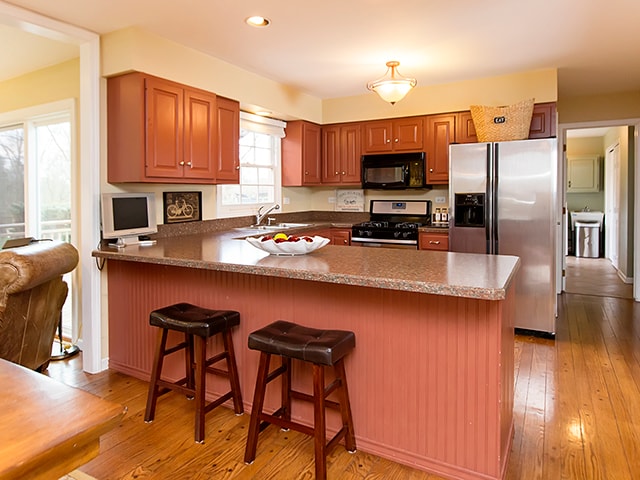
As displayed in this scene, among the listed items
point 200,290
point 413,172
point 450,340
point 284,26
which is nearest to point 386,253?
point 450,340

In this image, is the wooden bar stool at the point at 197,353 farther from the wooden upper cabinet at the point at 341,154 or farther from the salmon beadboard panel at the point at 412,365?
the wooden upper cabinet at the point at 341,154

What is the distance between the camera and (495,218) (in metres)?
4.05

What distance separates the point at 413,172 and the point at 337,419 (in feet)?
10.6

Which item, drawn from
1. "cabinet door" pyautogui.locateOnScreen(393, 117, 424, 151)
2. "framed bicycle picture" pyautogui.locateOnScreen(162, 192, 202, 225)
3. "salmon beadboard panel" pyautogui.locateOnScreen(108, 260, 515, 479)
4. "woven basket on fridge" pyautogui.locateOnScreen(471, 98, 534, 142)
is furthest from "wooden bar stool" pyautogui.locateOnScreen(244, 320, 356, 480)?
"cabinet door" pyautogui.locateOnScreen(393, 117, 424, 151)

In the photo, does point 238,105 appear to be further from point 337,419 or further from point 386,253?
point 337,419

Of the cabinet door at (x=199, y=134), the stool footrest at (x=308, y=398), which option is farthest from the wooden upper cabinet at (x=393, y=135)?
the stool footrest at (x=308, y=398)

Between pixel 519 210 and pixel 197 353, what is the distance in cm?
306

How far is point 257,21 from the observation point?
9.73 ft

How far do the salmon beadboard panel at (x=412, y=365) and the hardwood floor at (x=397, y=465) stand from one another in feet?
0.46

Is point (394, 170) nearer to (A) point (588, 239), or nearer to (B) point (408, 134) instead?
(B) point (408, 134)

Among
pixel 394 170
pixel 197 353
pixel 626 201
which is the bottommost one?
pixel 197 353

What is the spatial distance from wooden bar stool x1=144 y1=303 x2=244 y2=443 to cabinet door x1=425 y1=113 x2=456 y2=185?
303 centimetres

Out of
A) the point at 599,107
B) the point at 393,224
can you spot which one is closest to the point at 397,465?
the point at 393,224

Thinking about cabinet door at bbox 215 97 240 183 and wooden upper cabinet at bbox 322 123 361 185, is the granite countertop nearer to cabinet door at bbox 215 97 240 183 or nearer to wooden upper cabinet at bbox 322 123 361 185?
cabinet door at bbox 215 97 240 183
